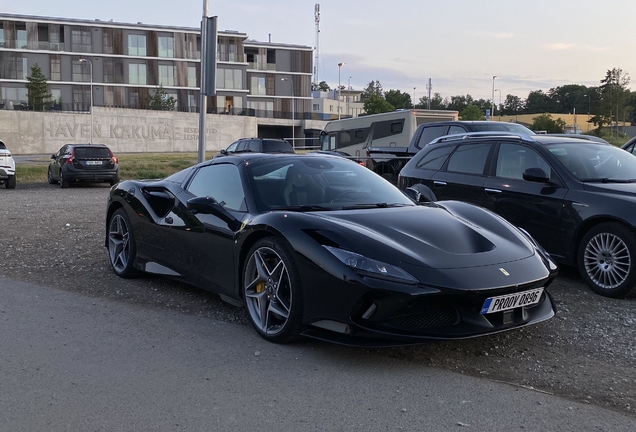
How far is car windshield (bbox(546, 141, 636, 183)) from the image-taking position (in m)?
6.93

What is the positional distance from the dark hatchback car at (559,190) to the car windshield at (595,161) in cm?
1

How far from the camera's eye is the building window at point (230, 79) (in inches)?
2958

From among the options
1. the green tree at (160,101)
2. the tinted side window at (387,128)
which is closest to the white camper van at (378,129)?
the tinted side window at (387,128)

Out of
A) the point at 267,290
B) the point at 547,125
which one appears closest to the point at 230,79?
the point at 547,125

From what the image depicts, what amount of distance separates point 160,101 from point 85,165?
4964 cm

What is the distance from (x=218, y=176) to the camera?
5945 millimetres

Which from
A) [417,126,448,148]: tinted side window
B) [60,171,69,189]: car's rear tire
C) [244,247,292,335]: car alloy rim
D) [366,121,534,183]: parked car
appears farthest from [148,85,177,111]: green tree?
[244,247,292,335]: car alloy rim

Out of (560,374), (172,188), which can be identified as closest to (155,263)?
(172,188)

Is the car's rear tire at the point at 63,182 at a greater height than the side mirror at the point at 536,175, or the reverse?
the side mirror at the point at 536,175

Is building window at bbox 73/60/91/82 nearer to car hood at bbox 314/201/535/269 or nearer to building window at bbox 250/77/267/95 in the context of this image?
building window at bbox 250/77/267/95

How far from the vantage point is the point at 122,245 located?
279 inches

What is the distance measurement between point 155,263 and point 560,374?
390 centimetres

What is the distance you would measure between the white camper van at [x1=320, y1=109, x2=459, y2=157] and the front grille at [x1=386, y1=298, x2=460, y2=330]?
66.5 feet

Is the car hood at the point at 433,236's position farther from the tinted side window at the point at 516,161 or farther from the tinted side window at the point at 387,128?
the tinted side window at the point at 387,128
